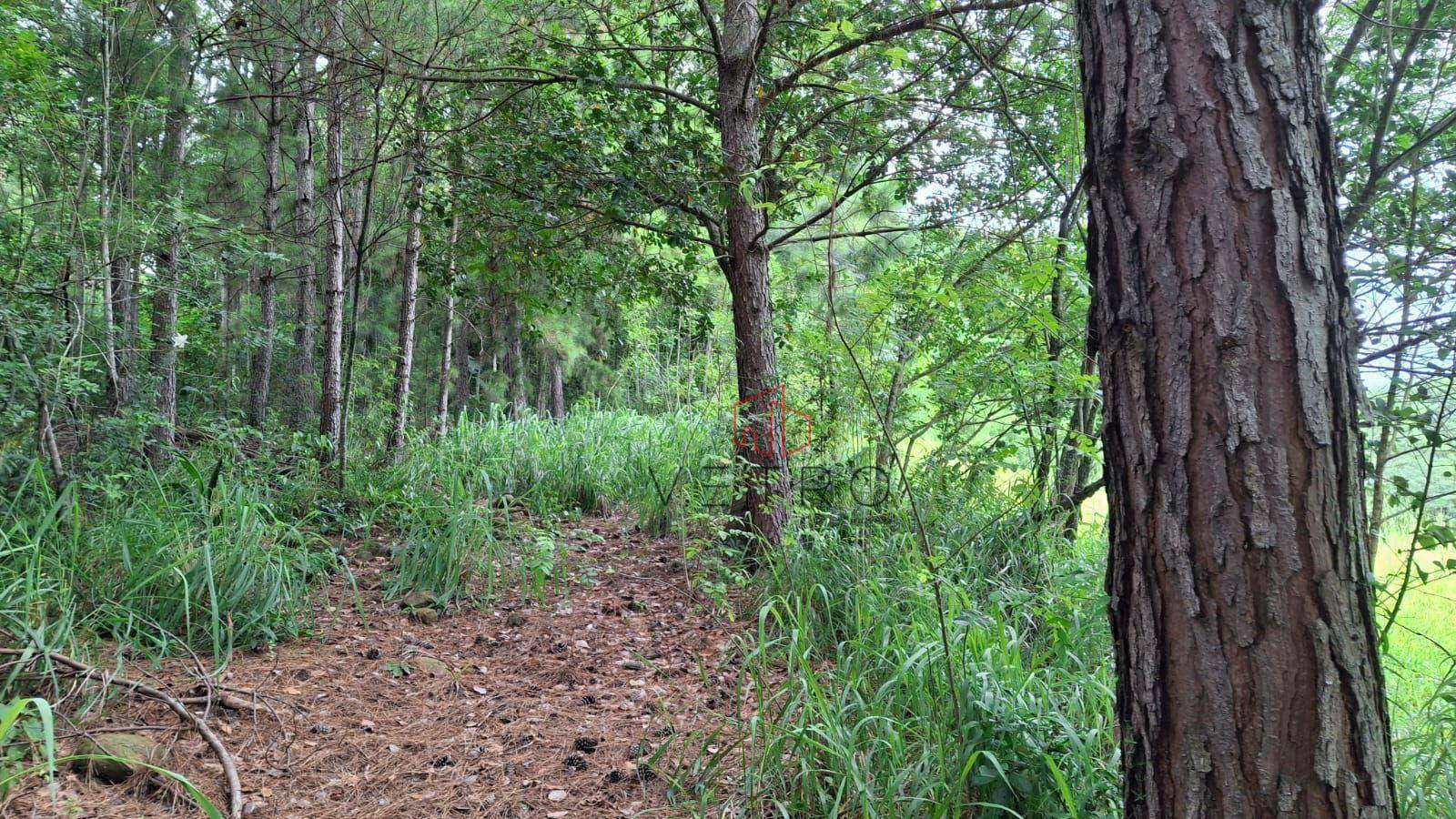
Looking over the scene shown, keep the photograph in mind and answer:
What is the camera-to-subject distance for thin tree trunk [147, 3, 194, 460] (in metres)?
4.76

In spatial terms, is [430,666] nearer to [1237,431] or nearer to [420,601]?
[420,601]

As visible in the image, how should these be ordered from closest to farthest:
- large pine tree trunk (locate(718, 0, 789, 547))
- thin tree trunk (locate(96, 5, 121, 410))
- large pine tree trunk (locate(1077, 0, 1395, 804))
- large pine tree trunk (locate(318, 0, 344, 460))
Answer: large pine tree trunk (locate(1077, 0, 1395, 804))
thin tree trunk (locate(96, 5, 121, 410))
large pine tree trunk (locate(718, 0, 789, 547))
large pine tree trunk (locate(318, 0, 344, 460))

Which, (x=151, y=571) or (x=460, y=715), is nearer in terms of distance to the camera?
(x=460, y=715)

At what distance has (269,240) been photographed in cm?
615

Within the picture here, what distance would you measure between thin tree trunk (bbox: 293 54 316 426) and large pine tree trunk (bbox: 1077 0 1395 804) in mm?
5999

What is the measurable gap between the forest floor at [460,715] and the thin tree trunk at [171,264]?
5.96 ft

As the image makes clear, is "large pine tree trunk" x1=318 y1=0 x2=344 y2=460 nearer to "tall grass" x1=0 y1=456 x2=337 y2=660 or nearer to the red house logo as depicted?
"tall grass" x1=0 y1=456 x2=337 y2=660

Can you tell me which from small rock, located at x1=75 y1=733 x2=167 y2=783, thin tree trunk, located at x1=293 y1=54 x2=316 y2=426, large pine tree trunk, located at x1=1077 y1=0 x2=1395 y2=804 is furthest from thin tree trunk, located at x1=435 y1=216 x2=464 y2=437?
Answer: large pine tree trunk, located at x1=1077 y1=0 x2=1395 y2=804

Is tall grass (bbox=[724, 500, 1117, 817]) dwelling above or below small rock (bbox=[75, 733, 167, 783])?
above

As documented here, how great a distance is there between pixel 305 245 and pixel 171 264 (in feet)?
6.14

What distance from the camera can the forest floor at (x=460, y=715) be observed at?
2336 mm

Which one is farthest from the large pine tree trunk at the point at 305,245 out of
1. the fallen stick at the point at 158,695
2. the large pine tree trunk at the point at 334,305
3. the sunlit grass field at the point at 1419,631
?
the sunlit grass field at the point at 1419,631

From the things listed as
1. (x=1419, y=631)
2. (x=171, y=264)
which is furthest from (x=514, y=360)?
(x=1419, y=631)

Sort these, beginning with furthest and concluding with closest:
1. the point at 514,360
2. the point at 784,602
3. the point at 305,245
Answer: the point at 514,360 < the point at 305,245 < the point at 784,602
